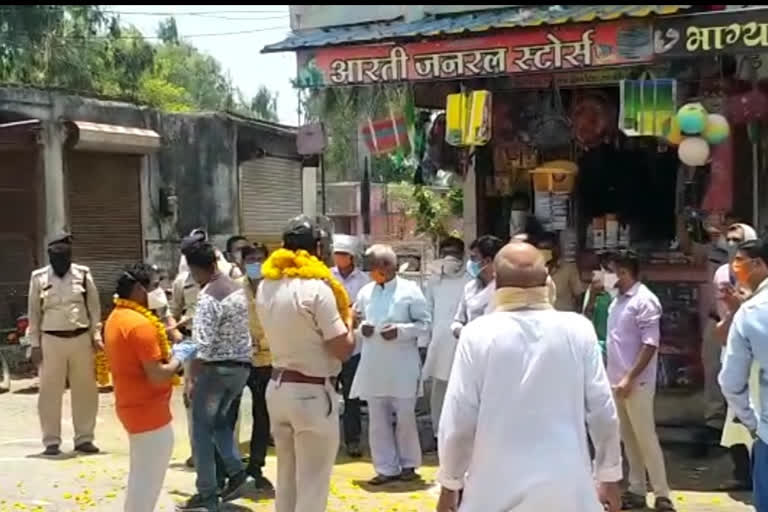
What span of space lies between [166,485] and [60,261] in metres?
2.48

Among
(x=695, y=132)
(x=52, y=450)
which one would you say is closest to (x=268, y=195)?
(x=52, y=450)

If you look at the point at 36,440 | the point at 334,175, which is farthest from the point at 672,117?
the point at 334,175

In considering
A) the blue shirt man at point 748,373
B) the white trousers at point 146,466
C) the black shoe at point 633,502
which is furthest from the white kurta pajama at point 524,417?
the black shoe at point 633,502

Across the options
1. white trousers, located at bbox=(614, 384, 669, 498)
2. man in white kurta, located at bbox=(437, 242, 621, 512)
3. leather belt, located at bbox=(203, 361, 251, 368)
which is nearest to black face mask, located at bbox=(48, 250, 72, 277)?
leather belt, located at bbox=(203, 361, 251, 368)

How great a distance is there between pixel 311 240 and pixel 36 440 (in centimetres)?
557

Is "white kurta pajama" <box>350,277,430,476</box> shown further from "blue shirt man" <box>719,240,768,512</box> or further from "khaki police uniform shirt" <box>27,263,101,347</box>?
Result: "blue shirt man" <box>719,240,768,512</box>

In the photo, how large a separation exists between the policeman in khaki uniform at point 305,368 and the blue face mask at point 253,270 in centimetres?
A: 258

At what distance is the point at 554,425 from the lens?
4.62 m

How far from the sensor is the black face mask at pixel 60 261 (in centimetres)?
1032

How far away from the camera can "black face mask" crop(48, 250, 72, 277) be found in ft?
33.9

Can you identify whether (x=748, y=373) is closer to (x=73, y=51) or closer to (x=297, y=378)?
(x=297, y=378)

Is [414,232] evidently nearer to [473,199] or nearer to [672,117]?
[473,199]

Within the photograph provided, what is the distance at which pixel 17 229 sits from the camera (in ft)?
58.5

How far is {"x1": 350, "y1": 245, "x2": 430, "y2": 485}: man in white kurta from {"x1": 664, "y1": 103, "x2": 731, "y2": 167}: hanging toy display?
2353 mm
